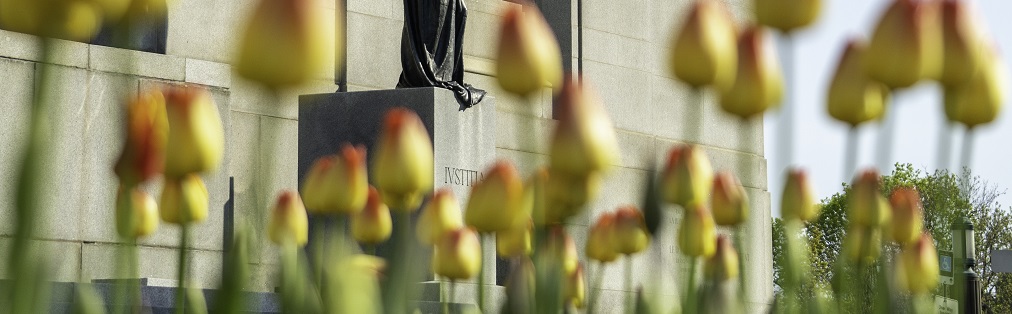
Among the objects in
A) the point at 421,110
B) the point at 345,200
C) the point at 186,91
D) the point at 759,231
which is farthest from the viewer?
the point at 759,231

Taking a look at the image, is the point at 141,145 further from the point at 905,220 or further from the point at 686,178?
the point at 905,220

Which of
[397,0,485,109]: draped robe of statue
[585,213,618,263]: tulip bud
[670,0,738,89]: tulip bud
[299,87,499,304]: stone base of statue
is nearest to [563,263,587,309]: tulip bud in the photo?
[585,213,618,263]: tulip bud

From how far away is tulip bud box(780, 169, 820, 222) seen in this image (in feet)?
11.3

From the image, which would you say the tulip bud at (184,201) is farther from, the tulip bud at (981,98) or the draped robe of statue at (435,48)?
the draped robe of statue at (435,48)

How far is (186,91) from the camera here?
94.0 inches

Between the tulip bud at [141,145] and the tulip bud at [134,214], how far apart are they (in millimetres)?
29

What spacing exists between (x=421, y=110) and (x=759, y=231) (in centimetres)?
1115

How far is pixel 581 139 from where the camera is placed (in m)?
2.41

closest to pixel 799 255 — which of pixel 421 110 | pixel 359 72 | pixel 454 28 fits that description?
pixel 421 110

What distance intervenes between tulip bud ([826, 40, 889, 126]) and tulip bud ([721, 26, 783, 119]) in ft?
0.46

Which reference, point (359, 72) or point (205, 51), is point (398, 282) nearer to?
point (205, 51)

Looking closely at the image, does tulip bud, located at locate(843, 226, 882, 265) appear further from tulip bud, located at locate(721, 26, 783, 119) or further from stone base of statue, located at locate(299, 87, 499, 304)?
stone base of statue, located at locate(299, 87, 499, 304)

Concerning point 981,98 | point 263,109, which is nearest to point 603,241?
point 981,98

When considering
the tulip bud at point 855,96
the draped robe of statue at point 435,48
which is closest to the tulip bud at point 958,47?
the tulip bud at point 855,96
